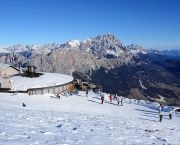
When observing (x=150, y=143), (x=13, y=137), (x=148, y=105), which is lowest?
(x=148, y=105)

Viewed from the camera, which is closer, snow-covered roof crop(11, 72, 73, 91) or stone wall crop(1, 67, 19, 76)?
snow-covered roof crop(11, 72, 73, 91)

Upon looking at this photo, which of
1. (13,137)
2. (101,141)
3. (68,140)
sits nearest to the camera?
(13,137)

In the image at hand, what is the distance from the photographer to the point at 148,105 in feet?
119

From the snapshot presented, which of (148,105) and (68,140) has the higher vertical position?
(68,140)

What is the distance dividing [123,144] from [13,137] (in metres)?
5.55

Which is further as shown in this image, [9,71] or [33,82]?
[9,71]

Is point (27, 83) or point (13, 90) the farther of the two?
point (27, 83)

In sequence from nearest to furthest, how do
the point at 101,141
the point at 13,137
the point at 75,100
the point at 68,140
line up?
the point at 13,137 < the point at 68,140 < the point at 101,141 < the point at 75,100

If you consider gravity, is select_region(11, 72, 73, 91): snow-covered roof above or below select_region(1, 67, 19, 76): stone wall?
below

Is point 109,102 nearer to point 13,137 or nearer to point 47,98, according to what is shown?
point 47,98

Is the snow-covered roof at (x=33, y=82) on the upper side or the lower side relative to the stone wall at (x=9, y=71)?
lower

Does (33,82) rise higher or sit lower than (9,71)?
lower

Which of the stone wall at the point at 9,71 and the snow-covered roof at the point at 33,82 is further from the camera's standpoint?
the stone wall at the point at 9,71

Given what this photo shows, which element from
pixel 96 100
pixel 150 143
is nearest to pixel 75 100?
pixel 96 100
